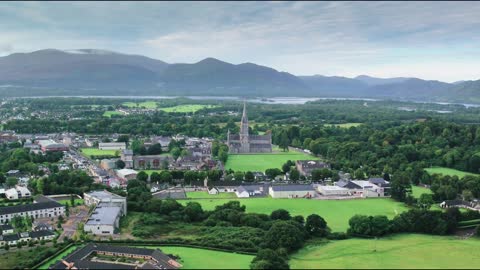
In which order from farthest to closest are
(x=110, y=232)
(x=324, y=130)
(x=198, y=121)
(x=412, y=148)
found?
(x=198, y=121) < (x=324, y=130) < (x=412, y=148) < (x=110, y=232)

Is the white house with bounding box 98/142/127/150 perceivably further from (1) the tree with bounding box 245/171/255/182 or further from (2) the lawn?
(1) the tree with bounding box 245/171/255/182

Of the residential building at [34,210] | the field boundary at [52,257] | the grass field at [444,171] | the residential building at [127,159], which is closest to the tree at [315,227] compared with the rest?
the field boundary at [52,257]

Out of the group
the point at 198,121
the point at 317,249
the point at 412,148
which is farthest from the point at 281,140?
the point at 317,249

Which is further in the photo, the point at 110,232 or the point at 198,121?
the point at 198,121

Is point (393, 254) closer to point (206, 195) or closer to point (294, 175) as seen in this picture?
point (206, 195)

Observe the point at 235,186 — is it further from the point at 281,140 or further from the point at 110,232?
the point at 281,140

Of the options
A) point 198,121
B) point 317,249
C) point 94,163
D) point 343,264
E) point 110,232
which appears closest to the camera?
point 343,264

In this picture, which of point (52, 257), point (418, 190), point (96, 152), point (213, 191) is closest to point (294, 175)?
point (213, 191)
